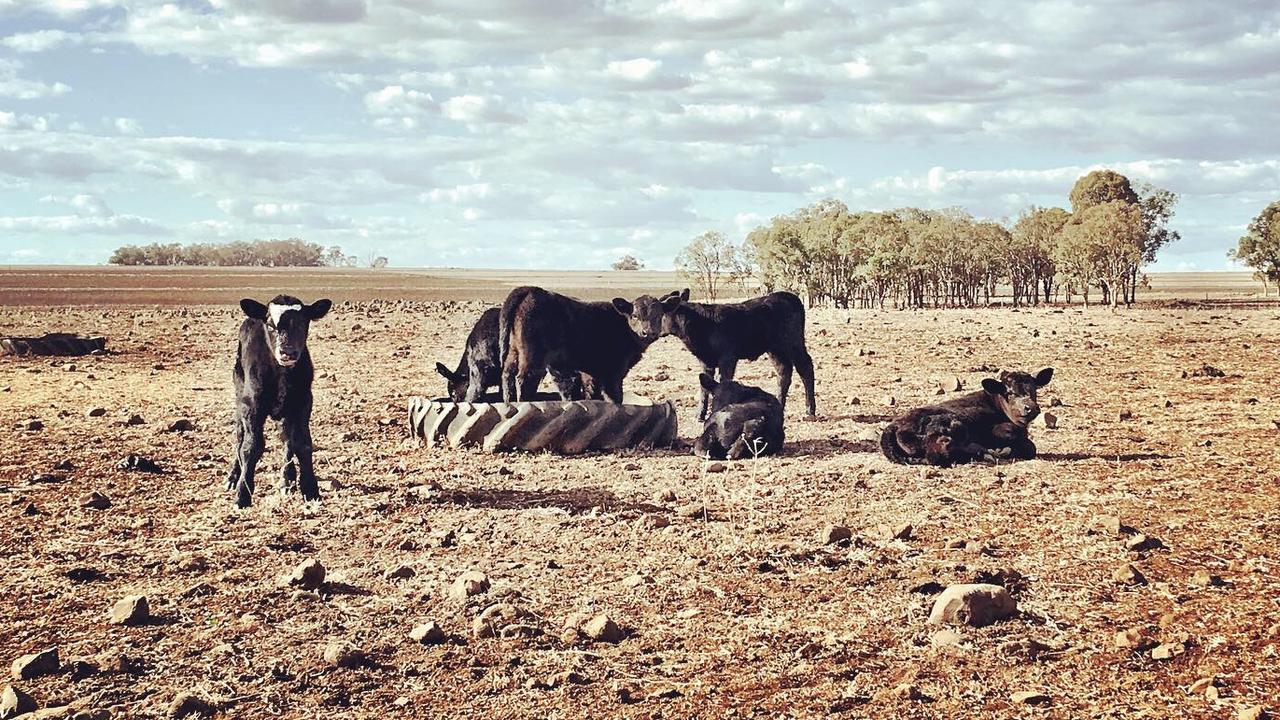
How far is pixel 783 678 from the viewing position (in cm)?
600

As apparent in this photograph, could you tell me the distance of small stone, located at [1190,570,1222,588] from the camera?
752cm

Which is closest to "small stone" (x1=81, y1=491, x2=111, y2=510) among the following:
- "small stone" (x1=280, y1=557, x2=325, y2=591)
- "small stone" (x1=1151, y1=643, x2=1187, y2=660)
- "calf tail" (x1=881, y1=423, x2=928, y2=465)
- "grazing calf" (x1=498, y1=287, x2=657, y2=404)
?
"small stone" (x1=280, y1=557, x2=325, y2=591)

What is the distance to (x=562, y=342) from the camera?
48.6ft

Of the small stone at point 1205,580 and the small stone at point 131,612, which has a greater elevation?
the small stone at point 131,612

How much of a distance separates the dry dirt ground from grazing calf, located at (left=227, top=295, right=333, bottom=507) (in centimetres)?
39

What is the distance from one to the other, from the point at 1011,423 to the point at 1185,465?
172 cm

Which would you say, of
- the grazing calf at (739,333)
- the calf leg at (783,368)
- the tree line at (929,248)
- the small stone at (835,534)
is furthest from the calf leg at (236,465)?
the tree line at (929,248)

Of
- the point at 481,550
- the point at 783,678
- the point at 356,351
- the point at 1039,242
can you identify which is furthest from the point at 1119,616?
the point at 1039,242

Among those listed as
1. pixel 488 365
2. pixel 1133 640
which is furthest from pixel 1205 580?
pixel 488 365

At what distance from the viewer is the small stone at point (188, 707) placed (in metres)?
5.67

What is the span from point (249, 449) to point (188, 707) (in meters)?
5.11

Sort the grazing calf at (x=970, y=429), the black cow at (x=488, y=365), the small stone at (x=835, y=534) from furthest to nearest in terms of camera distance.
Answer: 1. the black cow at (x=488, y=365)
2. the grazing calf at (x=970, y=429)
3. the small stone at (x=835, y=534)

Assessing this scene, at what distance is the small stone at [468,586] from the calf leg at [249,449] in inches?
142

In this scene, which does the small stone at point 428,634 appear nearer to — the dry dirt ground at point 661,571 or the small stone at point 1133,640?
the dry dirt ground at point 661,571
